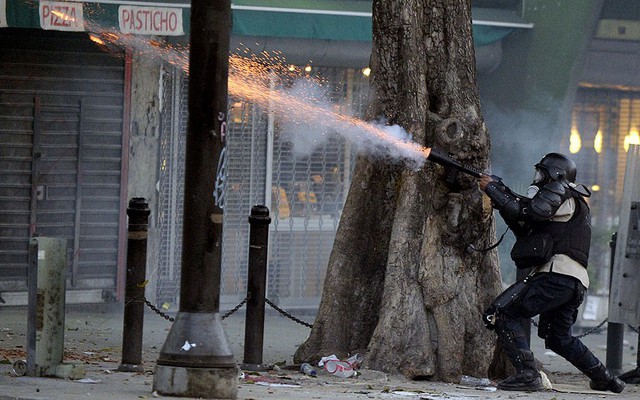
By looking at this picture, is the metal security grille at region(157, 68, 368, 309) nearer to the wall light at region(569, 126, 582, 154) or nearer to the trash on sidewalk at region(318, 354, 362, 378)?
the wall light at region(569, 126, 582, 154)

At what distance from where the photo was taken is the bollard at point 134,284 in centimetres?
873

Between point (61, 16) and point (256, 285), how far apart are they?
13.2 feet

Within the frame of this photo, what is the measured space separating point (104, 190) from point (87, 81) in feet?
3.56

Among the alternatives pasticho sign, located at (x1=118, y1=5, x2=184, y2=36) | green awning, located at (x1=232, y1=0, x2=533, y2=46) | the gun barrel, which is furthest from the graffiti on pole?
green awning, located at (x1=232, y1=0, x2=533, y2=46)

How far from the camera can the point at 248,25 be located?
1244 centimetres

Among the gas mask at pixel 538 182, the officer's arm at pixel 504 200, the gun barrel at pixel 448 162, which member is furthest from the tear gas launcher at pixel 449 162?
the gas mask at pixel 538 182

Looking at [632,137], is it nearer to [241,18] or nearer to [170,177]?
[241,18]

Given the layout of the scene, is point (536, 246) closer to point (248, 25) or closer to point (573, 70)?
point (248, 25)

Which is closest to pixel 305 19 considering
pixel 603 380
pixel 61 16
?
pixel 61 16

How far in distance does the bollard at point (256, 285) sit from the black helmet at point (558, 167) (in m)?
1.97

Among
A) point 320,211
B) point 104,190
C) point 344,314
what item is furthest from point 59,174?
point 344,314

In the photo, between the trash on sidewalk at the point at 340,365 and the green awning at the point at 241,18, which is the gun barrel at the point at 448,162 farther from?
the green awning at the point at 241,18

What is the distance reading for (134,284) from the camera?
8.73 m

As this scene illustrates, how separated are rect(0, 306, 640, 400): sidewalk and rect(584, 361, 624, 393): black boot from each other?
0.28 feet
